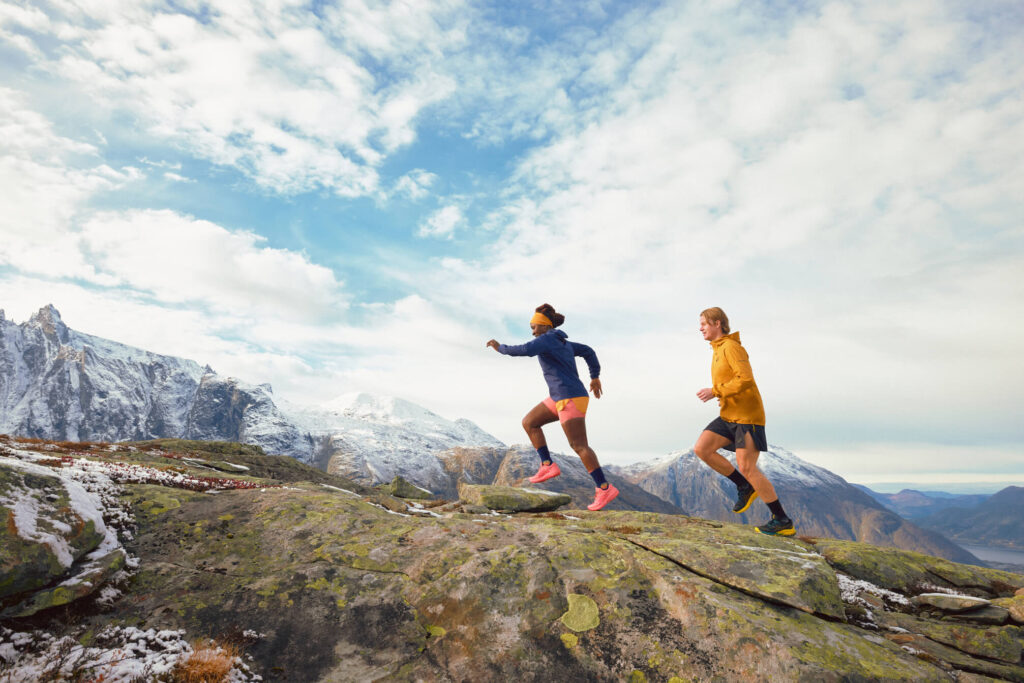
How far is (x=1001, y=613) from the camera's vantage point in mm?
9070

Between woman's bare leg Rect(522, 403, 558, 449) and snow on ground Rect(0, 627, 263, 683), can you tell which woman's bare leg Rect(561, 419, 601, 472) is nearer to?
woman's bare leg Rect(522, 403, 558, 449)

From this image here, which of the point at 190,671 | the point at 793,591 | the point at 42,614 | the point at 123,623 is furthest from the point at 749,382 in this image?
the point at 42,614

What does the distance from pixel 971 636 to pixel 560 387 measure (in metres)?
8.64

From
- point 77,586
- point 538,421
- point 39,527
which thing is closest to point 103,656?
point 77,586

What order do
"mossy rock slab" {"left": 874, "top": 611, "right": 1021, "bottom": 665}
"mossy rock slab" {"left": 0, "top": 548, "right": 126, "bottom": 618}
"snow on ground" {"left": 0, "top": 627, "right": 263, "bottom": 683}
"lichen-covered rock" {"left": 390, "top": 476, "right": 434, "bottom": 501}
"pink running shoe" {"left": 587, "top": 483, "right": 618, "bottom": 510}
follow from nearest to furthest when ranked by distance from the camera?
1. "snow on ground" {"left": 0, "top": 627, "right": 263, "bottom": 683}
2. "mossy rock slab" {"left": 0, "top": 548, "right": 126, "bottom": 618}
3. "mossy rock slab" {"left": 874, "top": 611, "right": 1021, "bottom": 665}
4. "pink running shoe" {"left": 587, "top": 483, "right": 618, "bottom": 510}
5. "lichen-covered rock" {"left": 390, "top": 476, "right": 434, "bottom": 501}

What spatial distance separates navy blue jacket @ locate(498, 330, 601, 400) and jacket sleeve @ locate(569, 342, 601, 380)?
2.31 feet

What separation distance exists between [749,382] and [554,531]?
5542mm

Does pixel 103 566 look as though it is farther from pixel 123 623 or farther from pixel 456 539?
pixel 456 539

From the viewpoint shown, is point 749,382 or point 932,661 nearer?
point 932,661

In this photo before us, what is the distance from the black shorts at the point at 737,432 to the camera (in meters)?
10.4

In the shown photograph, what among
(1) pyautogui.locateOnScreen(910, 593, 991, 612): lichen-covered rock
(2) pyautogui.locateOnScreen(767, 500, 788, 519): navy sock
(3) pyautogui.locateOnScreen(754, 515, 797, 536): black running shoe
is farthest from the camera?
(3) pyautogui.locateOnScreen(754, 515, 797, 536): black running shoe

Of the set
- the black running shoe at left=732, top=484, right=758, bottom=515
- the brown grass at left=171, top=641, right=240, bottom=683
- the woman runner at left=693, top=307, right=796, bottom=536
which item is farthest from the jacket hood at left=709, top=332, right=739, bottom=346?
the brown grass at left=171, top=641, right=240, bottom=683

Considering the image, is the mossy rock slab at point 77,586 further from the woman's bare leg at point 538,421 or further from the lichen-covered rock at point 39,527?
the woman's bare leg at point 538,421

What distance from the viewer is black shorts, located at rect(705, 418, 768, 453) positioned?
1037 cm
